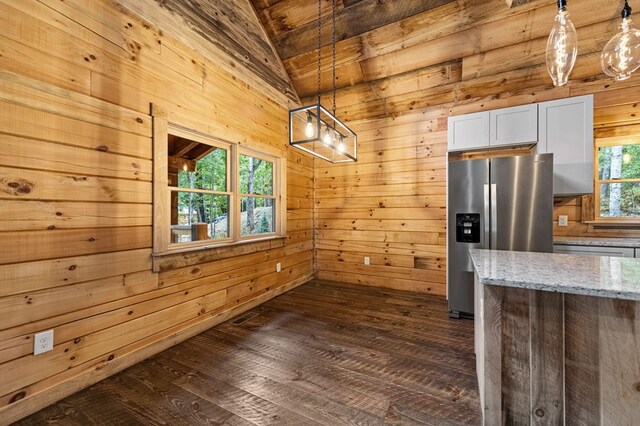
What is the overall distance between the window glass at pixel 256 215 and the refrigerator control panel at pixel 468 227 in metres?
2.37

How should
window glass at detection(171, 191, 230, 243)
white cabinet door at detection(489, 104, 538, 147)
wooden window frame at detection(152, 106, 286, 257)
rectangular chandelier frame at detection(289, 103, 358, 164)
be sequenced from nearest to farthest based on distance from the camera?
rectangular chandelier frame at detection(289, 103, 358, 164), wooden window frame at detection(152, 106, 286, 257), window glass at detection(171, 191, 230, 243), white cabinet door at detection(489, 104, 538, 147)

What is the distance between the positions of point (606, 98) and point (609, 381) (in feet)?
11.2

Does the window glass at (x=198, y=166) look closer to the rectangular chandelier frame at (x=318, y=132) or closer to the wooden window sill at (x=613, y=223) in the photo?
the rectangular chandelier frame at (x=318, y=132)

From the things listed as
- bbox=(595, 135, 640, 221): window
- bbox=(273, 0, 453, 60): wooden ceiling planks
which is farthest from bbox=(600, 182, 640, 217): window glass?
bbox=(273, 0, 453, 60): wooden ceiling planks

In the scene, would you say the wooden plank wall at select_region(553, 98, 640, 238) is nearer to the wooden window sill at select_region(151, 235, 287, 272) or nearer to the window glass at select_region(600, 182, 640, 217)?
the window glass at select_region(600, 182, 640, 217)

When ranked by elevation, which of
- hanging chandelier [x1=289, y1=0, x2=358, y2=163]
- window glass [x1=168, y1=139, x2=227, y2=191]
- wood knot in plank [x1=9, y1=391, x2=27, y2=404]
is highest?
hanging chandelier [x1=289, y1=0, x2=358, y2=163]

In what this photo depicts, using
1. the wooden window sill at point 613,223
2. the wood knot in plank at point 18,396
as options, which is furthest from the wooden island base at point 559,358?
the wooden window sill at point 613,223

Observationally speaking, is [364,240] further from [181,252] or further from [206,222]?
[181,252]

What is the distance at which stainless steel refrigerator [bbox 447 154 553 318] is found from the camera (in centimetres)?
262

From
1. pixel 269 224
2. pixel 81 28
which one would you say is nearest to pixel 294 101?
pixel 269 224

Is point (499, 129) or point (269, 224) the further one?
point (269, 224)

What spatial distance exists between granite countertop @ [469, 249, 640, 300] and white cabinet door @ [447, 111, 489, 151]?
196cm

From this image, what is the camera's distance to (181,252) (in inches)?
92.9

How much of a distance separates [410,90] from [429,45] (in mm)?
613
